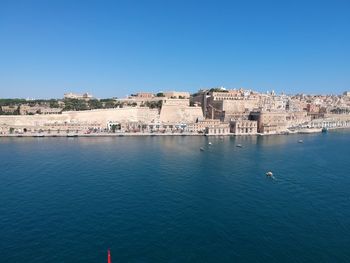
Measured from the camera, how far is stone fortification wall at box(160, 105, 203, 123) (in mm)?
41912

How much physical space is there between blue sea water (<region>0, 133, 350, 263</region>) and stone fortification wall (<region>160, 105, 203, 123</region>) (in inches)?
859

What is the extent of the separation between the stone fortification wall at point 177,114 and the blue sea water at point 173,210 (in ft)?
71.6

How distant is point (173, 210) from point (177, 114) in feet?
104

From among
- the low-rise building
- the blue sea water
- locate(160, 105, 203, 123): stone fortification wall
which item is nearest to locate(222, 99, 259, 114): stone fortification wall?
locate(160, 105, 203, 123): stone fortification wall

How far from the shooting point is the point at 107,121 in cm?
3984

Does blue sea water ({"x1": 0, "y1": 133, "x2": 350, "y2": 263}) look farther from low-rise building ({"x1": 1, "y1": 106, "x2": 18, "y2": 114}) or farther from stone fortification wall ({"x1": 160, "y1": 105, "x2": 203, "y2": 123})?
low-rise building ({"x1": 1, "y1": 106, "x2": 18, "y2": 114})

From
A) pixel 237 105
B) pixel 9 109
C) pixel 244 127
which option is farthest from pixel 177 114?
pixel 9 109

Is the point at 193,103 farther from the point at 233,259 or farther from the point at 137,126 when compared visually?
the point at 233,259

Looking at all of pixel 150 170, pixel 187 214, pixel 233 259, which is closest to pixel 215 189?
pixel 187 214

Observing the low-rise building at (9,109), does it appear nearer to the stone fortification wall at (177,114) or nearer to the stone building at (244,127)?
the stone fortification wall at (177,114)

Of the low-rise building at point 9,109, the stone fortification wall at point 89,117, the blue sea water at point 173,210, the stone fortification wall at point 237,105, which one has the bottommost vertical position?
the blue sea water at point 173,210

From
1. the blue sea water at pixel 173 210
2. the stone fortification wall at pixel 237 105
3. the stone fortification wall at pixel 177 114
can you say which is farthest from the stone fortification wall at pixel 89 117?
the blue sea water at pixel 173 210

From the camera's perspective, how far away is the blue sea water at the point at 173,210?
817 cm

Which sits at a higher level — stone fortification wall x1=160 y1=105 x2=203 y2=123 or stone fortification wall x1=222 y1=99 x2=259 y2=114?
stone fortification wall x1=222 y1=99 x2=259 y2=114
